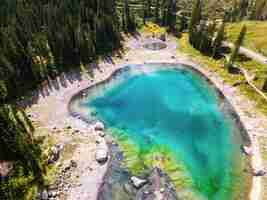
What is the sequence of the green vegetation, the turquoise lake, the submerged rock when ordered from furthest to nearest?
the green vegetation → the submerged rock → the turquoise lake

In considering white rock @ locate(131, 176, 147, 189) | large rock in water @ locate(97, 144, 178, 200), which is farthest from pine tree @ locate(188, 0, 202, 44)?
white rock @ locate(131, 176, 147, 189)

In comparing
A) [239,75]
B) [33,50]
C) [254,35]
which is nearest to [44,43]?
[33,50]

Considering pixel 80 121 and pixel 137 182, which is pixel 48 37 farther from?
pixel 137 182

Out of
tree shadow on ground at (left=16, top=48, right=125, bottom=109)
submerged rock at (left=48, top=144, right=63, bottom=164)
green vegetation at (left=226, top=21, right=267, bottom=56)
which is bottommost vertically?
submerged rock at (left=48, top=144, right=63, bottom=164)

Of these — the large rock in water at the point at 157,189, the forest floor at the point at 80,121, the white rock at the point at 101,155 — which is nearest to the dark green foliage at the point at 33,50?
the forest floor at the point at 80,121

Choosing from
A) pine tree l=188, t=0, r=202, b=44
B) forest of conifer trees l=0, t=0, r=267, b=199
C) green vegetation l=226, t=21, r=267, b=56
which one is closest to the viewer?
forest of conifer trees l=0, t=0, r=267, b=199

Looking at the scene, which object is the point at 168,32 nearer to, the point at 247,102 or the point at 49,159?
the point at 247,102

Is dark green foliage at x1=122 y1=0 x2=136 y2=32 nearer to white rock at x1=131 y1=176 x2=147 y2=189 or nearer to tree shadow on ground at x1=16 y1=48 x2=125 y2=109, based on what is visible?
tree shadow on ground at x1=16 y1=48 x2=125 y2=109
